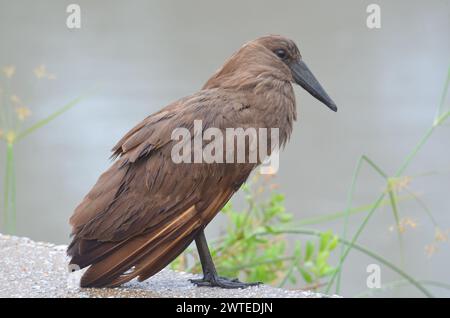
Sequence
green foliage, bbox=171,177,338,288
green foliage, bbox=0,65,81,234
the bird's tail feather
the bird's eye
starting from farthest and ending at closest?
green foliage, bbox=171,177,338,288
green foliage, bbox=0,65,81,234
the bird's eye
the bird's tail feather

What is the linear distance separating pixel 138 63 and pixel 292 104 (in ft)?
27.7

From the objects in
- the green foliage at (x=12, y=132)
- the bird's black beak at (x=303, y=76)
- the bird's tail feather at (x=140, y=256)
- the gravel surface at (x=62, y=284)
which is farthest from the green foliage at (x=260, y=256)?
the bird's tail feather at (x=140, y=256)

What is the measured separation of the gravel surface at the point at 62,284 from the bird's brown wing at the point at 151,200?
11cm

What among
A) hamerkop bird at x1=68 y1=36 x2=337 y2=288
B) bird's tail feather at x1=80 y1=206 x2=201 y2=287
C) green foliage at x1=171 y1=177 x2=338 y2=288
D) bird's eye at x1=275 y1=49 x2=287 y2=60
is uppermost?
bird's eye at x1=275 y1=49 x2=287 y2=60

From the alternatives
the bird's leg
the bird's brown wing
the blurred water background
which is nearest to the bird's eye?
the bird's brown wing

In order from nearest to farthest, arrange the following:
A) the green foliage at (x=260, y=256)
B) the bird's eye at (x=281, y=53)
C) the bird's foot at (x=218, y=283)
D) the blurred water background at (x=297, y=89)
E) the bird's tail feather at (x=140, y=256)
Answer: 1. the bird's tail feather at (x=140, y=256)
2. the bird's foot at (x=218, y=283)
3. the bird's eye at (x=281, y=53)
4. the green foliage at (x=260, y=256)
5. the blurred water background at (x=297, y=89)

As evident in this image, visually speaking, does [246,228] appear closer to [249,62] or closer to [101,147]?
[249,62]

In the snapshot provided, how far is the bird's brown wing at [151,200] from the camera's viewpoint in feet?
16.3

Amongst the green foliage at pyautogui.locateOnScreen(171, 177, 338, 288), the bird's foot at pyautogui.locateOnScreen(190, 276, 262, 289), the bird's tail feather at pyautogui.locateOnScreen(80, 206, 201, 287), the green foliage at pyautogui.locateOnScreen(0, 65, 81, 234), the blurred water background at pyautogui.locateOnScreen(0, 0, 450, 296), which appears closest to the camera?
the bird's tail feather at pyautogui.locateOnScreen(80, 206, 201, 287)

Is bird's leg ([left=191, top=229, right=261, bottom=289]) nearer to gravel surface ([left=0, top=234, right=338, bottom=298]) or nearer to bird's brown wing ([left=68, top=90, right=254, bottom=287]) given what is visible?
gravel surface ([left=0, top=234, right=338, bottom=298])

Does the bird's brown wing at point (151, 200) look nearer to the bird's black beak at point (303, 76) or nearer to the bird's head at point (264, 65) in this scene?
the bird's head at point (264, 65)

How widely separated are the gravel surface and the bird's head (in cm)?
120

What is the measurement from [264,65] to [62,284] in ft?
5.79

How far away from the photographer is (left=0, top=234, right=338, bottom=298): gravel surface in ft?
16.4
